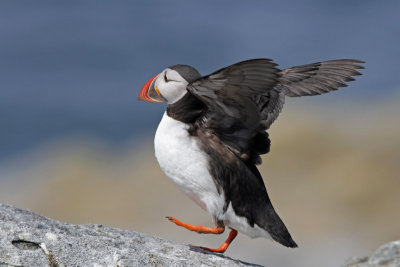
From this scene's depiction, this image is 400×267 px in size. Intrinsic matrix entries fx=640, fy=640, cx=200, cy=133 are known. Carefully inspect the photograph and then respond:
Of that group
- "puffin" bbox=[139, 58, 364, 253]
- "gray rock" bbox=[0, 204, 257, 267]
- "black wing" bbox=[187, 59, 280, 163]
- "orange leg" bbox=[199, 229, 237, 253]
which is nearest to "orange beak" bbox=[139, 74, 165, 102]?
"puffin" bbox=[139, 58, 364, 253]

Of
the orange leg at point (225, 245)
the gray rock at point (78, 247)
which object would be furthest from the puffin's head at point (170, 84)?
the orange leg at point (225, 245)

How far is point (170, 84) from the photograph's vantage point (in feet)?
20.9

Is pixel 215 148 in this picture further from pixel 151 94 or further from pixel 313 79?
pixel 313 79

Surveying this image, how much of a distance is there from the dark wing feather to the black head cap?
4.70ft

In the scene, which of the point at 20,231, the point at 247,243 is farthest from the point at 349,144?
the point at 20,231

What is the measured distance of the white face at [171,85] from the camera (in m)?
6.34

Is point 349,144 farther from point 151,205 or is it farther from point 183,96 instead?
point 183,96

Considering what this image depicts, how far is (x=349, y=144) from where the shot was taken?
20266mm

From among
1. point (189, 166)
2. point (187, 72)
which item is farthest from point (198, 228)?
point (187, 72)

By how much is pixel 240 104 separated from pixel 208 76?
2.05 feet

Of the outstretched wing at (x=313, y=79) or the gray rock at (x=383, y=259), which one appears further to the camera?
the outstretched wing at (x=313, y=79)

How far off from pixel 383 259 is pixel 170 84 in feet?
8.59

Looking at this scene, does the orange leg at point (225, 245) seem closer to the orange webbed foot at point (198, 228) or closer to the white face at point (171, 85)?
the orange webbed foot at point (198, 228)

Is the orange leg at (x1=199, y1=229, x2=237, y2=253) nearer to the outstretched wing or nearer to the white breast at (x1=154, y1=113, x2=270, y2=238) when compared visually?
the white breast at (x1=154, y1=113, x2=270, y2=238)
